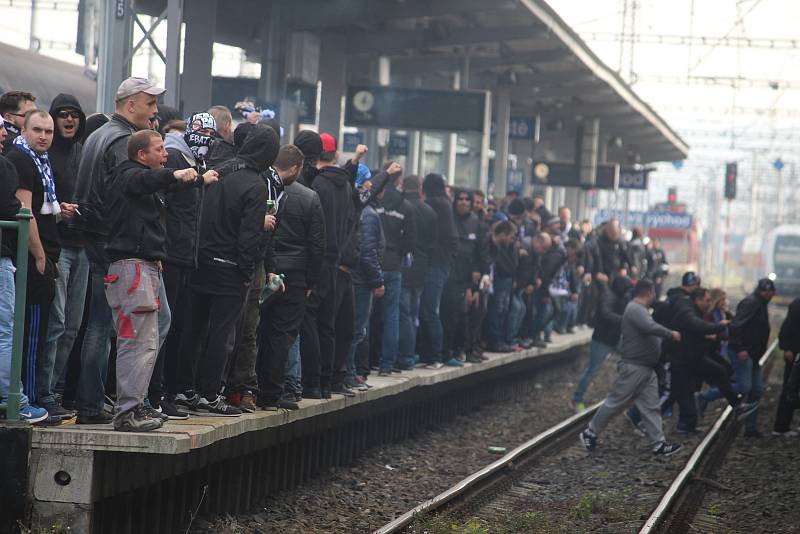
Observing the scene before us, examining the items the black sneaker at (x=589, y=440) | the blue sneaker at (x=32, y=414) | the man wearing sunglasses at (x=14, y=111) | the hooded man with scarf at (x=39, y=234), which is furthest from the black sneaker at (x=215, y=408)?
the black sneaker at (x=589, y=440)

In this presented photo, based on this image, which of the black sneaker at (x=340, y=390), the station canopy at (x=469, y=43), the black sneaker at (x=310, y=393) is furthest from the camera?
the station canopy at (x=469, y=43)

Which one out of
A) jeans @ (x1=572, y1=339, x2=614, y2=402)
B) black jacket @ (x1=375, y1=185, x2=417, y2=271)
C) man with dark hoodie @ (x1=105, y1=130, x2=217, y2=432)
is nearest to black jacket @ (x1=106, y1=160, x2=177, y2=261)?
man with dark hoodie @ (x1=105, y1=130, x2=217, y2=432)

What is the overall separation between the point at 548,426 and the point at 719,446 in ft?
7.28

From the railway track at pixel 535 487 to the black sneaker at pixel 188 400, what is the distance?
150 centimetres

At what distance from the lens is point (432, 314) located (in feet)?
45.8

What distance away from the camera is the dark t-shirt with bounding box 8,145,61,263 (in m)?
7.12

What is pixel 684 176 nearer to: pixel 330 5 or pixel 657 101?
pixel 657 101

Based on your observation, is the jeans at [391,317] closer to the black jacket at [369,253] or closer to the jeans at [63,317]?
the black jacket at [369,253]

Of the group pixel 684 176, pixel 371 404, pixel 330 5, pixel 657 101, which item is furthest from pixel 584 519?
pixel 684 176

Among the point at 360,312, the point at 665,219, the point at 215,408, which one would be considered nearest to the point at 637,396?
the point at 360,312

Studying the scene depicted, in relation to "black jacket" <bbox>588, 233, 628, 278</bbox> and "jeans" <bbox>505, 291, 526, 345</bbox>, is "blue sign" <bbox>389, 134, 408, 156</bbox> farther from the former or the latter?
"jeans" <bbox>505, 291, 526, 345</bbox>

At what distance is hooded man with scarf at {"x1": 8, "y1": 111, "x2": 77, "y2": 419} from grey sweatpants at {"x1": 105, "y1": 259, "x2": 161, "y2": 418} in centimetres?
38

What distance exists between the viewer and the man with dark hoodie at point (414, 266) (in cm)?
1317

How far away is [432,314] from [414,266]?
903 millimetres
